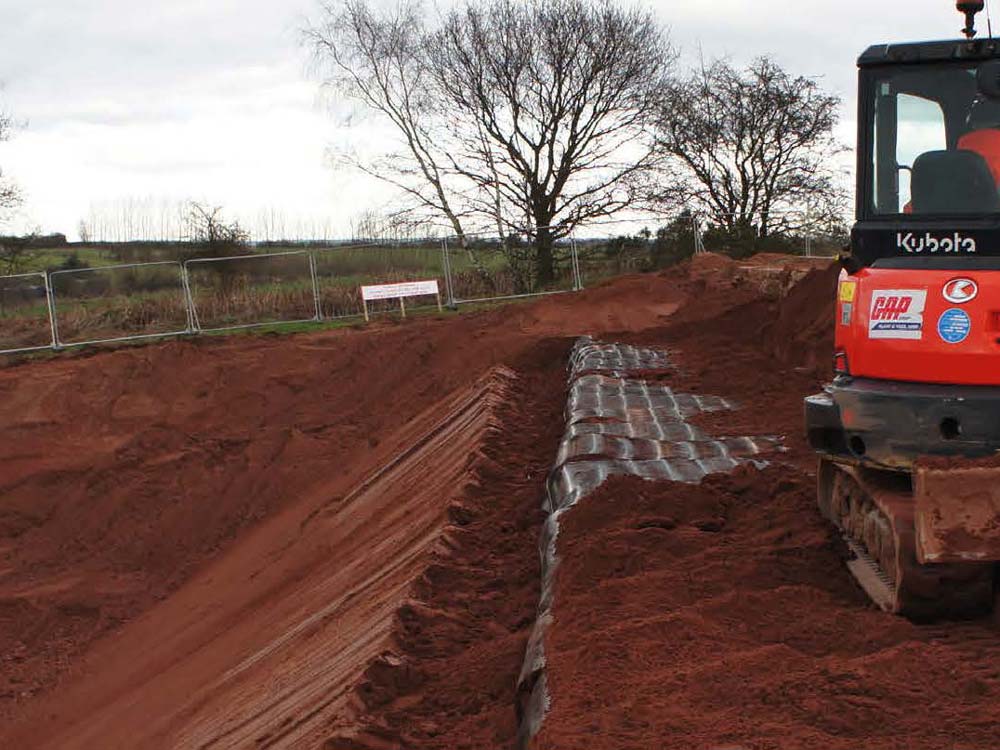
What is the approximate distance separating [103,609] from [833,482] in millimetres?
10401

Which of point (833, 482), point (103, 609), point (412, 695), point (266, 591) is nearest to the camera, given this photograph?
point (412, 695)

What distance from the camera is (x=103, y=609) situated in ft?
49.7

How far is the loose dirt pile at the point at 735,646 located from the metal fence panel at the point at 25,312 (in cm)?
1808

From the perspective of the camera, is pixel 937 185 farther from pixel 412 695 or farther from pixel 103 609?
pixel 103 609

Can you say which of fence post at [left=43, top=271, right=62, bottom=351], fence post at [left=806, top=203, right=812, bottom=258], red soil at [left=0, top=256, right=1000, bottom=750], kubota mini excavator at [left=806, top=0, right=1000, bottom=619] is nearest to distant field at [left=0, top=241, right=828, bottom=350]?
fence post at [left=43, top=271, right=62, bottom=351]

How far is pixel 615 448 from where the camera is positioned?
9.53m

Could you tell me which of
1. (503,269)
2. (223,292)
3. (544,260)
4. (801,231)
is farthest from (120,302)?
(801,231)

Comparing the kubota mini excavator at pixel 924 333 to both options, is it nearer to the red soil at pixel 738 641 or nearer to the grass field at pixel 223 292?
the red soil at pixel 738 641

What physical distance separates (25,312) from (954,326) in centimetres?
2123

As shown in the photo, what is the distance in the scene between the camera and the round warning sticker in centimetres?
584

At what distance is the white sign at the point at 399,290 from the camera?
2426 centimetres

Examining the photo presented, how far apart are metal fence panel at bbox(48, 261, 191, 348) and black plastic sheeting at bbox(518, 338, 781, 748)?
12.6 metres

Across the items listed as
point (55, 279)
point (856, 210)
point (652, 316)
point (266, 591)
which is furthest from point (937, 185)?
point (55, 279)

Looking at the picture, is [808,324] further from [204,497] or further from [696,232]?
[696,232]
